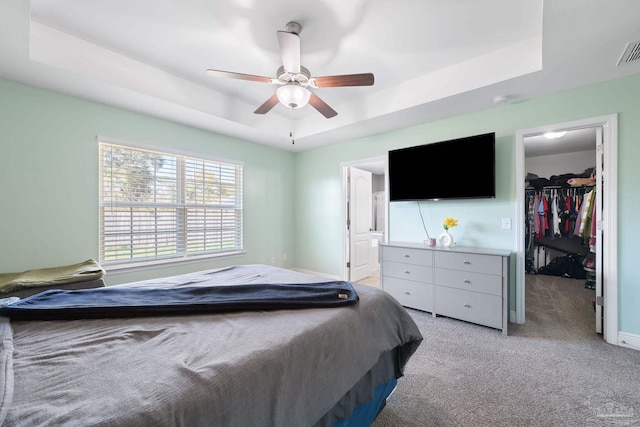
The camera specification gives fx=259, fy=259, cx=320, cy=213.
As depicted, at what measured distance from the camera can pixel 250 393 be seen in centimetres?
83

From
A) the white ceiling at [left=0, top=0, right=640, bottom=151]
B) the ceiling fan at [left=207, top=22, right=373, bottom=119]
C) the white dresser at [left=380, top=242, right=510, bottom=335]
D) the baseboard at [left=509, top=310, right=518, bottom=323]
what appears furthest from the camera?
the baseboard at [left=509, top=310, right=518, bottom=323]

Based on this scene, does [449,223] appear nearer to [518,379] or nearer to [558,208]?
[518,379]

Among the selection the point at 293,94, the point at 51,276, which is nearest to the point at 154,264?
the point at 51,276

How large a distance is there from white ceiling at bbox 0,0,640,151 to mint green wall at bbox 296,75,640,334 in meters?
0.18

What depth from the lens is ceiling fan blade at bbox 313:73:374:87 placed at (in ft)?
6.62

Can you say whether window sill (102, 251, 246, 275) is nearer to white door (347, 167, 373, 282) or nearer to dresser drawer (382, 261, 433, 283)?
white door (347, 167, 373, 282)

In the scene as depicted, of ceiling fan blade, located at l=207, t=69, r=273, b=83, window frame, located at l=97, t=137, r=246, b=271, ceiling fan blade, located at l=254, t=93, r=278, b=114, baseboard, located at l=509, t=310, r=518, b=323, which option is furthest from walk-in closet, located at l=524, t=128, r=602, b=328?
window frame, located at l=97, t=137, r=246, b=271

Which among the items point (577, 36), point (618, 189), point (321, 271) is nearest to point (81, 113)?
point (321, 271)

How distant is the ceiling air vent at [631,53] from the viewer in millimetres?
1913

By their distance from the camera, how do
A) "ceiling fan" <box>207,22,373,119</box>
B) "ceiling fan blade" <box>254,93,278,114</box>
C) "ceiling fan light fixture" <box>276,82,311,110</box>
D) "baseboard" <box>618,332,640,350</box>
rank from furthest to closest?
"ceiling fan blade" <box>254,93,278,114</box>, "baseboard" <box>618,332,640,350</box>, "ceiling fan light fixture" <box>276,82,311,110</box>, "ceiling fan" <box>207,22,373,119</box>

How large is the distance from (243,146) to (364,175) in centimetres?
222

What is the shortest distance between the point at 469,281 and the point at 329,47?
2.72 metres

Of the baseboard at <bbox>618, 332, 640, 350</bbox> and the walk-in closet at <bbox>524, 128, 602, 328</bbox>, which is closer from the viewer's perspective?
the baseboard at <bbox>618, 332, 640, 350</bbox>

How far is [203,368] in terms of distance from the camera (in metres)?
0.84
